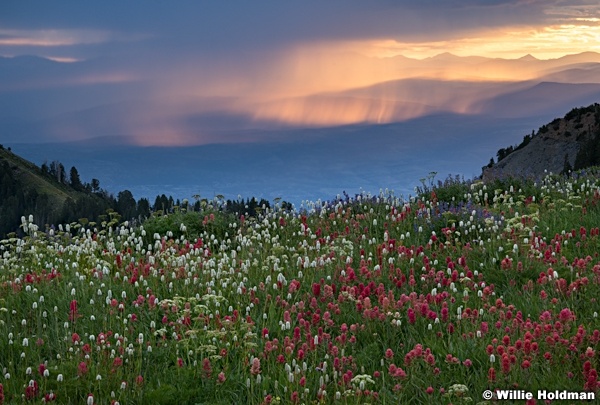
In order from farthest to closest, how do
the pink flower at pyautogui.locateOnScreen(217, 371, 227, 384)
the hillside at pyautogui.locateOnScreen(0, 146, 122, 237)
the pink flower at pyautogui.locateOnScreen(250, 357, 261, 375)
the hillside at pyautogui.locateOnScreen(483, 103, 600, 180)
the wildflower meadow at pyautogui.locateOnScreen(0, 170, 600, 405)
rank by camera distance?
1. the hillside at pyautogui.locateOnScreen(0, 146, 122, 237)
2. the hillside at pyautogui.locateOnScreen(483, 103, 600, 180)
3. the wildflower meadow at pyautogui.locateOnScreen(0, 170, 600, 405)
4. the pink flower at pyautogui.locateOnScreen(217, 371, 227, 384)
5. the pink flower at pyautogui.locateOnScreen(250, 357, 261, 375)

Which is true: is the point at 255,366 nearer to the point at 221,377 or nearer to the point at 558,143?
the point at 221,377

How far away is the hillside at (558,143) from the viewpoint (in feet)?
125

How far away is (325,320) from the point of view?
7820 millimetres

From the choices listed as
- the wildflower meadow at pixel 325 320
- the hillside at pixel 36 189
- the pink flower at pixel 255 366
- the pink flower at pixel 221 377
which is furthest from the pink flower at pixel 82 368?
the hillside at pixel 36 189

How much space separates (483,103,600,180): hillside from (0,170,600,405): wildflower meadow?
25866 millimetres

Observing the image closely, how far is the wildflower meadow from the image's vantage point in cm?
675

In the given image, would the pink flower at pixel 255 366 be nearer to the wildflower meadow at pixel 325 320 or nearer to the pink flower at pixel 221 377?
the wildflower meadow at pixel 325 320

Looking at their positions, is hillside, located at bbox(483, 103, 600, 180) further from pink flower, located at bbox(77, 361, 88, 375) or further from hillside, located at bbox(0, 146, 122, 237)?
hillside, located at bbox(0, 146, 122, 237)

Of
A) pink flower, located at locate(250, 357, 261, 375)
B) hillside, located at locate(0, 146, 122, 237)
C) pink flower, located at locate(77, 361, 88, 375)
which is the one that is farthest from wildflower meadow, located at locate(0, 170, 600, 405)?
hillside, located at locate(0, 146, 122, 237)

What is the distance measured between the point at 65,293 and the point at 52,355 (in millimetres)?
1933

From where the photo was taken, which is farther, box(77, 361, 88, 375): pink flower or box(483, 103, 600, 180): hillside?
box(483, 103, 600, 180): hillside

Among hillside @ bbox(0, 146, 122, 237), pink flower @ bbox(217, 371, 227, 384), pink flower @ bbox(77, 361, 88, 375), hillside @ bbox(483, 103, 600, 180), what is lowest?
pink flower @ bbox(217, 371, 227, 384)

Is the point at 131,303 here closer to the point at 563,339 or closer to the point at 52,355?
the point at 52,355

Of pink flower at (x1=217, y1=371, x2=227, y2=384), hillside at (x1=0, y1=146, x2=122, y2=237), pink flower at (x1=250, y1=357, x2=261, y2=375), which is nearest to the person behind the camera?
pink flower at (x1=250, y1=357, x2=261, y2=375)
